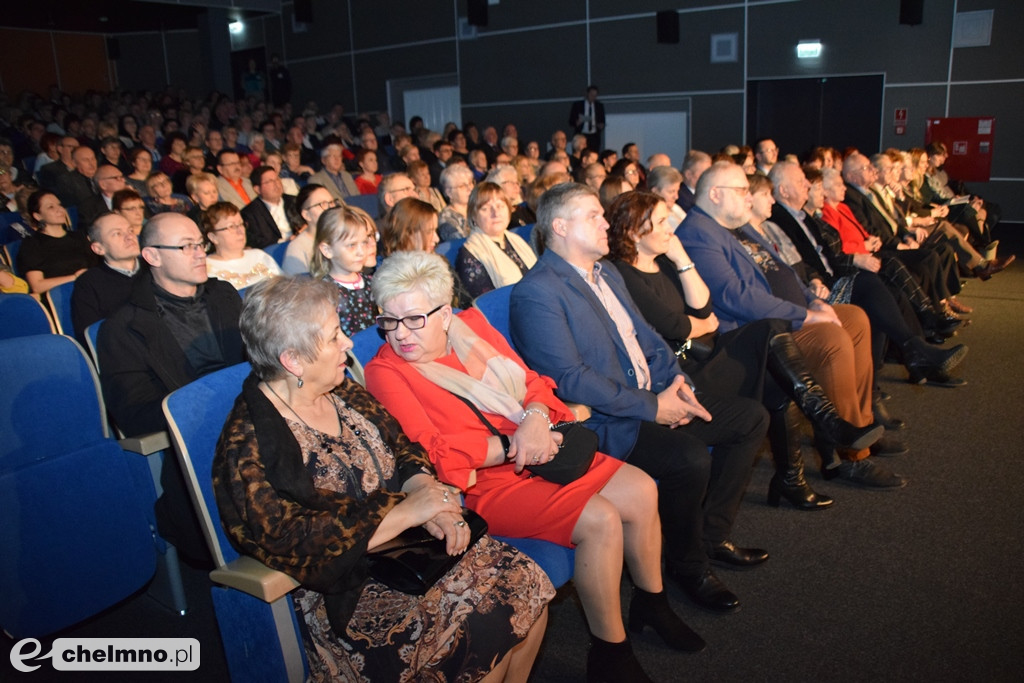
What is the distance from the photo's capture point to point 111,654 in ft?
7.35

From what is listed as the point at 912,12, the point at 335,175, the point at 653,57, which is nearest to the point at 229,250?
the point at 335,175

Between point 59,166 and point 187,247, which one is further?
point 59,166

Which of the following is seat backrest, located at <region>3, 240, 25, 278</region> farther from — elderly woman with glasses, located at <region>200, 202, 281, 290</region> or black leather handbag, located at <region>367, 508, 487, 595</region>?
black leather handbag, located at <region>367, 508, 487, 595</region>

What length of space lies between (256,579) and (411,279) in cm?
87

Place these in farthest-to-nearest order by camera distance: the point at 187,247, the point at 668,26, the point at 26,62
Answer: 1. the point at 26,62
2. the point at 668,26
3. the point at 187,247

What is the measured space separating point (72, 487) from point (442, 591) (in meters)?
1.16

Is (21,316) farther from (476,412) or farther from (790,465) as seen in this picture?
(790,465)

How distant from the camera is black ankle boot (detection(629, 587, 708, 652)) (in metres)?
2.14

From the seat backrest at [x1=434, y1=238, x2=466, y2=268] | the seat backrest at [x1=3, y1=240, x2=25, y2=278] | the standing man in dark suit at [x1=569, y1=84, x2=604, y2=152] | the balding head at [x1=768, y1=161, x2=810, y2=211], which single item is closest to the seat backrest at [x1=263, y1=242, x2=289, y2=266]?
the seat backrest at [x1=434, y1=238, x2=466, y2=268]

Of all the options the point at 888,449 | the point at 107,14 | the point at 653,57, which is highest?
the point at 107,14

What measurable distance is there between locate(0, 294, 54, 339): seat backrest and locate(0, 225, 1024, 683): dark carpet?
106 centimetres

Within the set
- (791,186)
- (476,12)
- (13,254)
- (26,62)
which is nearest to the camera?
(13,254)

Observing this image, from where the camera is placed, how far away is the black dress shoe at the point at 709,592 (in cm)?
229

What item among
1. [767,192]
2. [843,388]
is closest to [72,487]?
[843,388]
